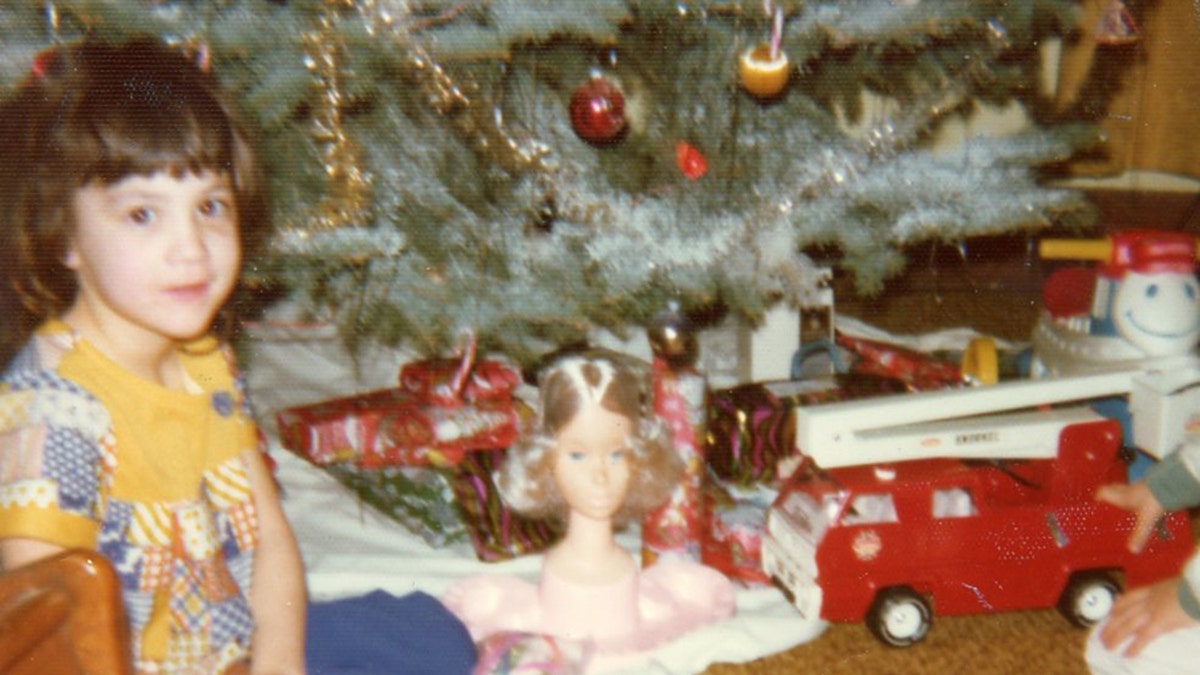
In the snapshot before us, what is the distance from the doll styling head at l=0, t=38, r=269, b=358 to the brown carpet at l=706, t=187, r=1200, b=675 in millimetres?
652

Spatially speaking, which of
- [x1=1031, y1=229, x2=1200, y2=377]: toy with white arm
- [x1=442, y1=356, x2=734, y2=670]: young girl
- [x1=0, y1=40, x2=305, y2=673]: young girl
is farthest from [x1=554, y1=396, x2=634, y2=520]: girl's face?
[x1=1031, y1=229, x2=1200, y2=377]: toy with white arm

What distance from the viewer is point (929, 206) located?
3.86 ft

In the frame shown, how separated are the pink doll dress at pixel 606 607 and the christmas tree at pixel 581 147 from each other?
245 mm

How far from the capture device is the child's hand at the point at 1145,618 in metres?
0.85

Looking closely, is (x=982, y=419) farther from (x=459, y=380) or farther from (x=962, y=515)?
(x=459, y=380)

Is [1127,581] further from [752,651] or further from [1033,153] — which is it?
[1033,153]

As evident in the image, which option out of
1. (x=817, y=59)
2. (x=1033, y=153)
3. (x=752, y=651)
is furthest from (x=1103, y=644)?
(x=817, y=59)

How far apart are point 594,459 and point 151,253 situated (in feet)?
1.30

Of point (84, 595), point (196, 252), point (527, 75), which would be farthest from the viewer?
point (527, 75)

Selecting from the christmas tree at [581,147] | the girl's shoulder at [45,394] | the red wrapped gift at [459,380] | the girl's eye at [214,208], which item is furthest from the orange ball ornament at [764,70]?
the girl's shoulder at [45,394]

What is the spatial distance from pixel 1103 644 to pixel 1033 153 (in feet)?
1.81

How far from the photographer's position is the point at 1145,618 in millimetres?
868

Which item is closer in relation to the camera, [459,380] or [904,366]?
[459,380]

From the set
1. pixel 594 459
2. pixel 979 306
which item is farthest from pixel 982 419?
pixel 979 306
